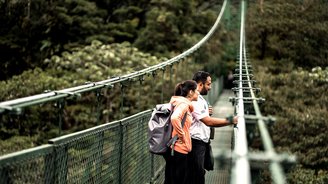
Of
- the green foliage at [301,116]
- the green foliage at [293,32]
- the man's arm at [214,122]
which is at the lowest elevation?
the green foliage at [301,116]

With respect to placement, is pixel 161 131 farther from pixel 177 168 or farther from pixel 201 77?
pixel 201 77

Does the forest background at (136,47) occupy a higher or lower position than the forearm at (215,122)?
lower

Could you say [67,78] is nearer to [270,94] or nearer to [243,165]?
[270,94]

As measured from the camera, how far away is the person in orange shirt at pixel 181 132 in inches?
123

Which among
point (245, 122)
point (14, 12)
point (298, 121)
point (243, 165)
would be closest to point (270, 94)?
point (298, 121)

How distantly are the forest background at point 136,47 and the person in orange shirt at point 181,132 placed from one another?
632 centimetres

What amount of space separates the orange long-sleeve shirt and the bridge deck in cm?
25

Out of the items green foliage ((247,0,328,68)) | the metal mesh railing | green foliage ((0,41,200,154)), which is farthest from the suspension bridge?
green foliage ((247,0,328,68))

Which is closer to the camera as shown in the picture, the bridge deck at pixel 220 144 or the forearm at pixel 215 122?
the forearm at pixel 215 122

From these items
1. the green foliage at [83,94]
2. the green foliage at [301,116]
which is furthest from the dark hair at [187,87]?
the green foliage at [83,94]

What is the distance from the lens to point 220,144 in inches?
271

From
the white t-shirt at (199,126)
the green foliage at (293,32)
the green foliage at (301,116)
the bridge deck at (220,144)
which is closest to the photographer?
the white t-shirt at (199,126)

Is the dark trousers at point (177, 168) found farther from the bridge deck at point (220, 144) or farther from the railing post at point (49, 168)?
the railing post at point (49, 168)

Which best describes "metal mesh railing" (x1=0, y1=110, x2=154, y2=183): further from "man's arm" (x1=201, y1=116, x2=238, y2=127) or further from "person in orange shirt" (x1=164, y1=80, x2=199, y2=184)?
"man's arm" (x1=201, y1=116, x2=238, y2=127)
